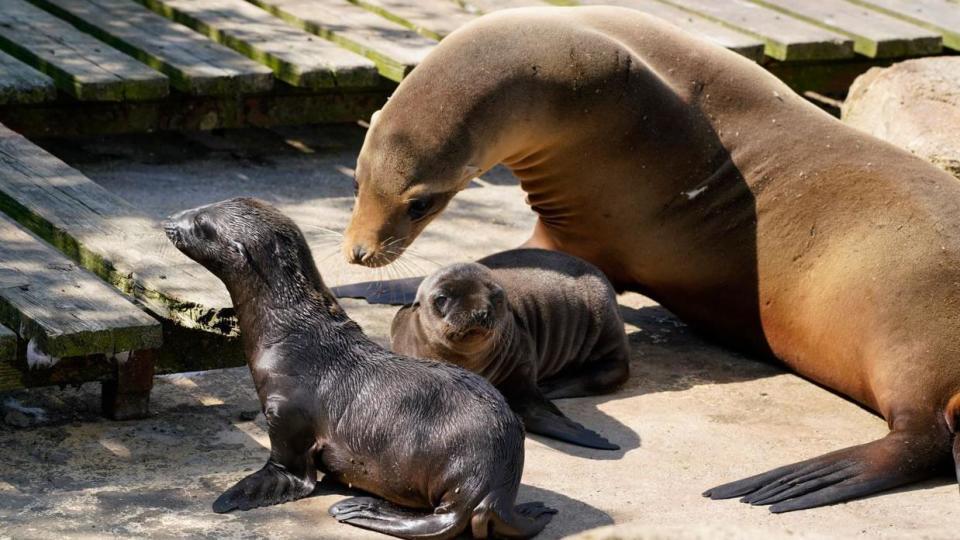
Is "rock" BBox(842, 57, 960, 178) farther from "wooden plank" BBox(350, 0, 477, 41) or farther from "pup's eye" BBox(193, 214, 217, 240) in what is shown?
"pup's eye" BBox(193, 214, 217, 240)

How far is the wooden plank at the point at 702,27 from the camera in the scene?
316 inches

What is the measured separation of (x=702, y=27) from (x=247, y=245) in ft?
15.0

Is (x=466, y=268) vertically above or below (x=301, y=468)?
→ above

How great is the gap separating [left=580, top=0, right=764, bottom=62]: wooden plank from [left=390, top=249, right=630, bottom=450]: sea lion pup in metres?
2.91

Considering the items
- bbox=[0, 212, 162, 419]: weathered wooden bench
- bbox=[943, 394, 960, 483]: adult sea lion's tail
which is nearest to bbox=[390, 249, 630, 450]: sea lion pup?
bbox=[0, 212, 162, 419]: weathered wooden bench

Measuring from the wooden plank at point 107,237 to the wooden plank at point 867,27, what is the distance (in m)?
4.45

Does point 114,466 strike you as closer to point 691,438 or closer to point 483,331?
point 483,331

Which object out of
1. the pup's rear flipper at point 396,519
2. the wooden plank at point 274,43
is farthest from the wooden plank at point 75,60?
the pup's rear flipper at point 396,519

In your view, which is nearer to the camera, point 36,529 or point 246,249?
point 36,529

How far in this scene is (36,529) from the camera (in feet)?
12.7

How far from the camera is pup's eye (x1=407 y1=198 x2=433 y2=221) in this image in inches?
208

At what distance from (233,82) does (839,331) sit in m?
3.01

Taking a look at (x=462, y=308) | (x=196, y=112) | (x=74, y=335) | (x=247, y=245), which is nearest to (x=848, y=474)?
(x=462, y=308)

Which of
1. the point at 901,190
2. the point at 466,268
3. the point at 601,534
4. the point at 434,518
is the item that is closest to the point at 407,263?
the point at 466,268
